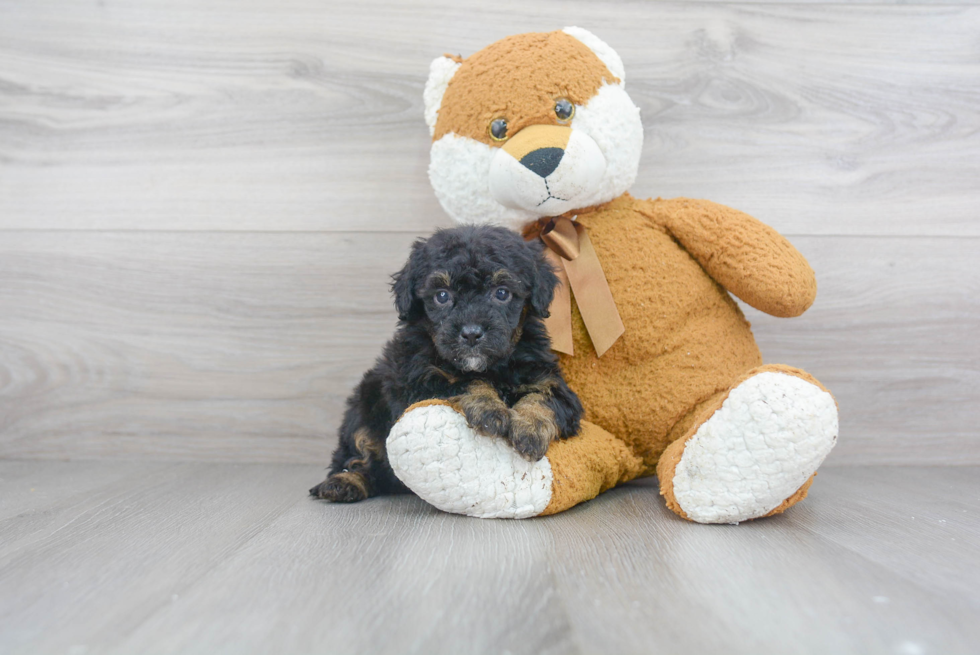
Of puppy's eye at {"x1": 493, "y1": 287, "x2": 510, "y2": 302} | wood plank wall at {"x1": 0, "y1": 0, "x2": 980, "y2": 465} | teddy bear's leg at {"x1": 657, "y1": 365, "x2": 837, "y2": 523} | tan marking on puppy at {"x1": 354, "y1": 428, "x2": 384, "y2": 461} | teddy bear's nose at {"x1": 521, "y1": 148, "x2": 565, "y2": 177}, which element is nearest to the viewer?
teddy bear's leg at {"x1": 657, "y1": 365, "x2": 837, "y2": 523}

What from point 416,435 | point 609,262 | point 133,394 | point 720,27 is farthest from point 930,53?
point 133,394

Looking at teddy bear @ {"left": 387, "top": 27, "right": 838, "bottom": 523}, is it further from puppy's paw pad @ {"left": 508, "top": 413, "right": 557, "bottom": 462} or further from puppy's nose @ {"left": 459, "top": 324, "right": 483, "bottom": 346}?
puppy's nose @ {"left": 459, "top": 324, "right": 483, "bottom": 346}

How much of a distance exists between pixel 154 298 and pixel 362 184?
0.69 m

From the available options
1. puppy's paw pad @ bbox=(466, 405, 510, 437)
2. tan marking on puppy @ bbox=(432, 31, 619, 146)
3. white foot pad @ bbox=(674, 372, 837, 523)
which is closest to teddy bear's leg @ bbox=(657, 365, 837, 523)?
→ white foot pad @ bbox=(674, 372, 837, 523)

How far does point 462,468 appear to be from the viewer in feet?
4.16

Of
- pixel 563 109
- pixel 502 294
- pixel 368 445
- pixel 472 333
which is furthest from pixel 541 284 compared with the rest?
pixel 368 445

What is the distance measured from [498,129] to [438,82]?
256 millimetres

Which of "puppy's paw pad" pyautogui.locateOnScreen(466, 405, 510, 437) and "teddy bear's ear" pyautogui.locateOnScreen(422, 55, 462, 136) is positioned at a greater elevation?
"teddy bear's ear" pyautogui.locateOnScreen(422, 55, 462, 136)

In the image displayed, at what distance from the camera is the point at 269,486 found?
1.72 meters

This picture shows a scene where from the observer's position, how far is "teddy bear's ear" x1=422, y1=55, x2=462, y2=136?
1638mm

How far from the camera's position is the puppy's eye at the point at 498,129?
1.50 meters

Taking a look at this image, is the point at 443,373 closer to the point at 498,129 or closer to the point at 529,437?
the point at 529,437

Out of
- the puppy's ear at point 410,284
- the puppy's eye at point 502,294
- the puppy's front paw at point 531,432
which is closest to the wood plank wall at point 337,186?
the puppy's ear at point 410,284

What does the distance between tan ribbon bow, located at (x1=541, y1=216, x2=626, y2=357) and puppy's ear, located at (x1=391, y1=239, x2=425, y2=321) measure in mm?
308
